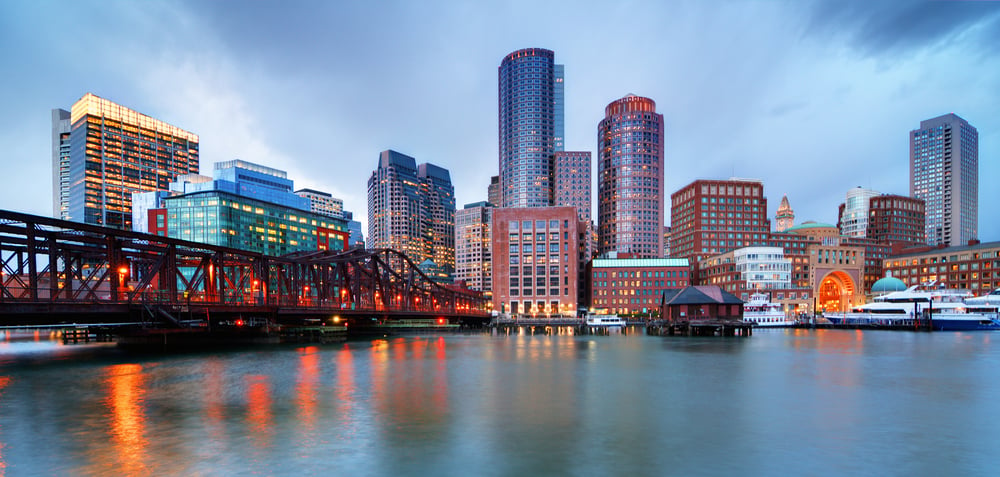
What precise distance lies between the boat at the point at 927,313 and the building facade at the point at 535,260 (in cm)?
7356

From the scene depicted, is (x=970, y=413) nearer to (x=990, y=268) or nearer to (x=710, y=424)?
(x=710, y=424)

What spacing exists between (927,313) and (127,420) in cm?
15038

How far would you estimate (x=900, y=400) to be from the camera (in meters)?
31.6

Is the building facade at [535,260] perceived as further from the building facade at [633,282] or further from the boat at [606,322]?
the boat at [606,322]

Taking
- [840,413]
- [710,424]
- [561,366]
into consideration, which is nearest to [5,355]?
[561,366]

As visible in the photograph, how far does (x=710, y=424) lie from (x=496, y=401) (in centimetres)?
1197

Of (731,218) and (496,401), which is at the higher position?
(731,218)

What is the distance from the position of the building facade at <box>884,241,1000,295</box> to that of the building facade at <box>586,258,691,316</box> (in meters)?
64.4

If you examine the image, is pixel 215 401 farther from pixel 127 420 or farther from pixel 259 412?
pixel 127 420

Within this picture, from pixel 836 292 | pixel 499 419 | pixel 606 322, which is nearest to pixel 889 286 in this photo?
pixel 836 292

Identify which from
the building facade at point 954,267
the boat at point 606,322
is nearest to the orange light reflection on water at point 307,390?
the boat at point 606,322

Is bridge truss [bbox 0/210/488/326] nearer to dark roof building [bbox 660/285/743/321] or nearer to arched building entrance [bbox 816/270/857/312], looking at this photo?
dark roof building [bbox 660/285/743/321]

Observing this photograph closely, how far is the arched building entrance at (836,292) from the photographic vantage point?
160125 millimetres

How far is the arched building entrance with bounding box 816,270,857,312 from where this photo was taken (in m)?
160
